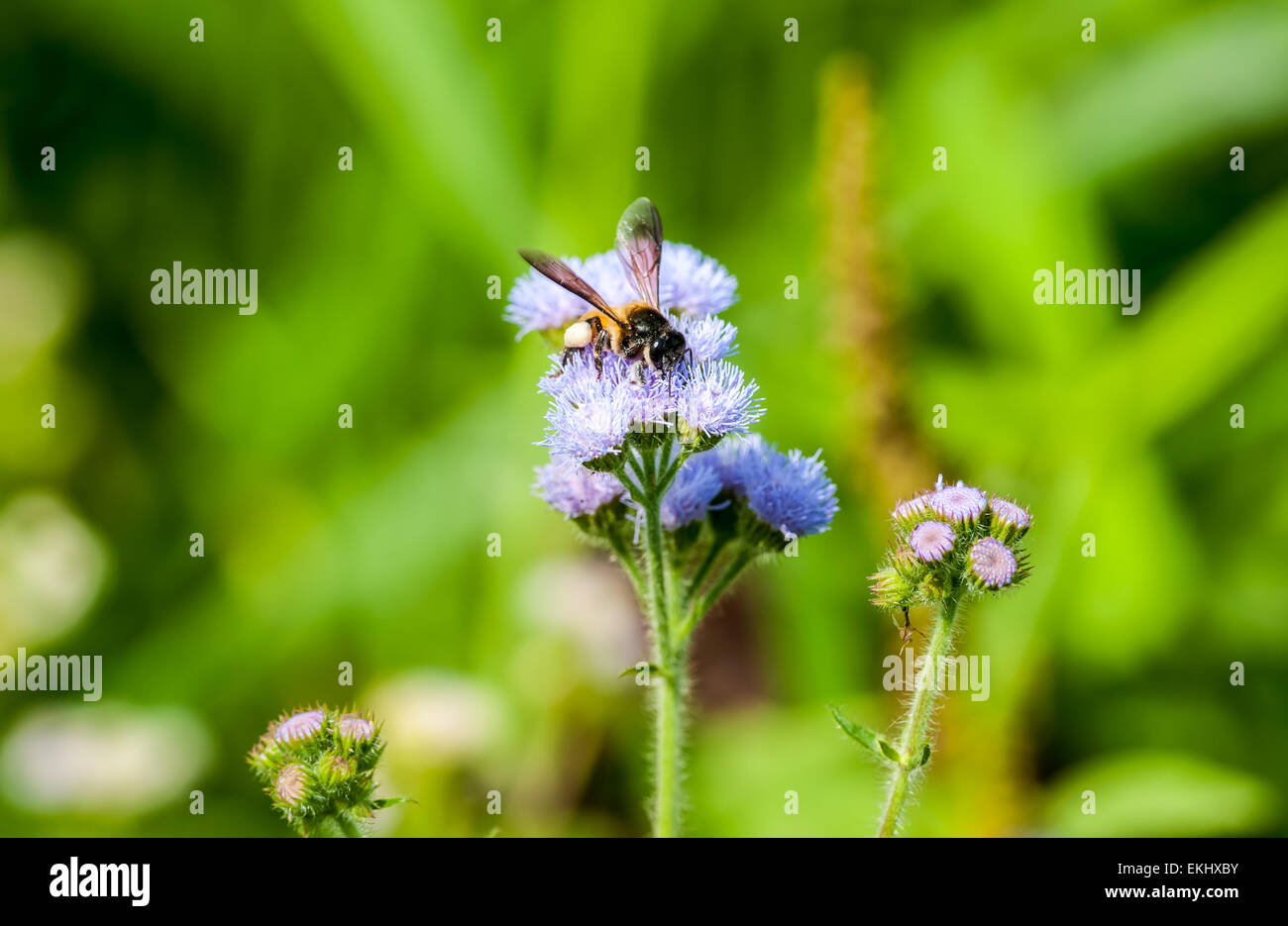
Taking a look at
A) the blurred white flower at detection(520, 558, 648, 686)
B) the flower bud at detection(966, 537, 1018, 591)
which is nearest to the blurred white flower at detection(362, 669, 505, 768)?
the blurred white flower at detection(520, 558, 648, 686)

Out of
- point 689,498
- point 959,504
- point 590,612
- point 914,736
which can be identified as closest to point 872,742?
point 914,736

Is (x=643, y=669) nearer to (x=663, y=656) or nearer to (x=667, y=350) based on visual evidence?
(x=663, y=656)

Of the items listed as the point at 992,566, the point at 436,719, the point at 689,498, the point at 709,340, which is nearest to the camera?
the point at 992,566

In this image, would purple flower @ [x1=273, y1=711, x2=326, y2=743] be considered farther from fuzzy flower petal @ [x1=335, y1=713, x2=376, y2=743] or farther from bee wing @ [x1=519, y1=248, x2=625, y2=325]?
bee wing @ [x1=519, y1=248, x2=625, y2=325]

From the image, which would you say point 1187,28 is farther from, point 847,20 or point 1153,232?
point 847,20

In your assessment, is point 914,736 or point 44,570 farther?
point 44,570

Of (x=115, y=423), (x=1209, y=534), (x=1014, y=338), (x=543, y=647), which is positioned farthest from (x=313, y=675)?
(x=1209, y=534)

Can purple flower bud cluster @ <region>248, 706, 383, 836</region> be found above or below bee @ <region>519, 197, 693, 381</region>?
below

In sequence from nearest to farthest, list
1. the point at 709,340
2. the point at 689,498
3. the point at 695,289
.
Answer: the point at 709,340 < the point at 689,498 < the point at 695,289
